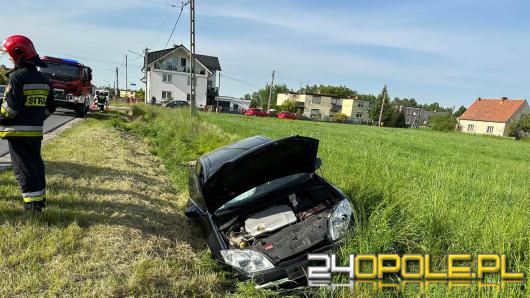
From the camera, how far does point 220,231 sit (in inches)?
145

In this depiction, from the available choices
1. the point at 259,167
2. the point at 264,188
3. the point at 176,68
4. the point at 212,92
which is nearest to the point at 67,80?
the point at 264,188

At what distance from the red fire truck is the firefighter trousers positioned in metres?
13.1

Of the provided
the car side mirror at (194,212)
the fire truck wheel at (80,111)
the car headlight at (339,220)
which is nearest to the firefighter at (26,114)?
the car side mirror at (194,212)

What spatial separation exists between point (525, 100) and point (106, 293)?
81.3 metres

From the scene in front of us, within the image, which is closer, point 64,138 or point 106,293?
point 106,293

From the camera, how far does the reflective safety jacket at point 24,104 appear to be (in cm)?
378

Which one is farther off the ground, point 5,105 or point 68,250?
point 5,105

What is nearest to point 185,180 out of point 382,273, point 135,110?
point 382,273

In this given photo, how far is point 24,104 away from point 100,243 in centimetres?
175

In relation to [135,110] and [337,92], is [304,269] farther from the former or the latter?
[337,92]

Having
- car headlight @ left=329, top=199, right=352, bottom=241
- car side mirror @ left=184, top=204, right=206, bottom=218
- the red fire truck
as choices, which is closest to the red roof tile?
the red fire truck

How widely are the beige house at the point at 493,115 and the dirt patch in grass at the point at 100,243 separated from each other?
70573 mm

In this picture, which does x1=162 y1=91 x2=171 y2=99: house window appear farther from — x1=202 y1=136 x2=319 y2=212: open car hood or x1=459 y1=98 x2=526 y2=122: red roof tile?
x1=459 y1=98 x2=526 y2=122: red roof tile

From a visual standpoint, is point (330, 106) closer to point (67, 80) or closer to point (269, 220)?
point (67, 80)
